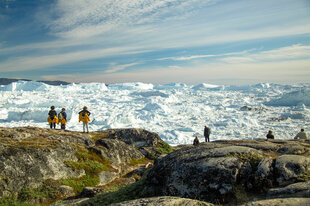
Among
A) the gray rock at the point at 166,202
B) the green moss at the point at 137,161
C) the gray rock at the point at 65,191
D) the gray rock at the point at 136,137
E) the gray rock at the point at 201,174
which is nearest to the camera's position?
the gray rock at the point at 166,202

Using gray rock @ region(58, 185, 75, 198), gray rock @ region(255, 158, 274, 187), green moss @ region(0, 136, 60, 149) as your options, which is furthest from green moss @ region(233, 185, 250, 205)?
green moss @ region(0, 136, 60, 149)

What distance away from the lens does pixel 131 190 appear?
5961 millimetres

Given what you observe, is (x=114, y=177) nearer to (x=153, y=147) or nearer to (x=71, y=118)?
(x=153, y=147)

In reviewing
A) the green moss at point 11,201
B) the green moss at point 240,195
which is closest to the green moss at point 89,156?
the green moss at point 11,201

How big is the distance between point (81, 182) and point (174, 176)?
5821 millimetres

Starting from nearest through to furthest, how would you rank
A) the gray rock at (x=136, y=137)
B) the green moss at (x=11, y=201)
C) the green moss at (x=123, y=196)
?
the green moss at (x=123, y=196), the green moss at (x=11, y=201), the gray rock at (x=136, y=137)

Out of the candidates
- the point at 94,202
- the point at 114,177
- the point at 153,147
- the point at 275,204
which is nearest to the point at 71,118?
the point at 153,147

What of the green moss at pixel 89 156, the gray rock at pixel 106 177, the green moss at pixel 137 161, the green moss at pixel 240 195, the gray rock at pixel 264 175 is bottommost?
the green moss at pixel 137 161

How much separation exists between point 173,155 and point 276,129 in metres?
63.0

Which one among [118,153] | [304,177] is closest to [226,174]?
[304,177]

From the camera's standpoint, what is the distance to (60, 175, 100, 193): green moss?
8.90 metres

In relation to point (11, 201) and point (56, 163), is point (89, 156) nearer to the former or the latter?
point (56, 163)

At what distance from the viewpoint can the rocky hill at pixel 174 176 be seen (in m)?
4.36

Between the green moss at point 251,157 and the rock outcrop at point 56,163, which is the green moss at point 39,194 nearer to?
the rock outcrop at point 56,163
